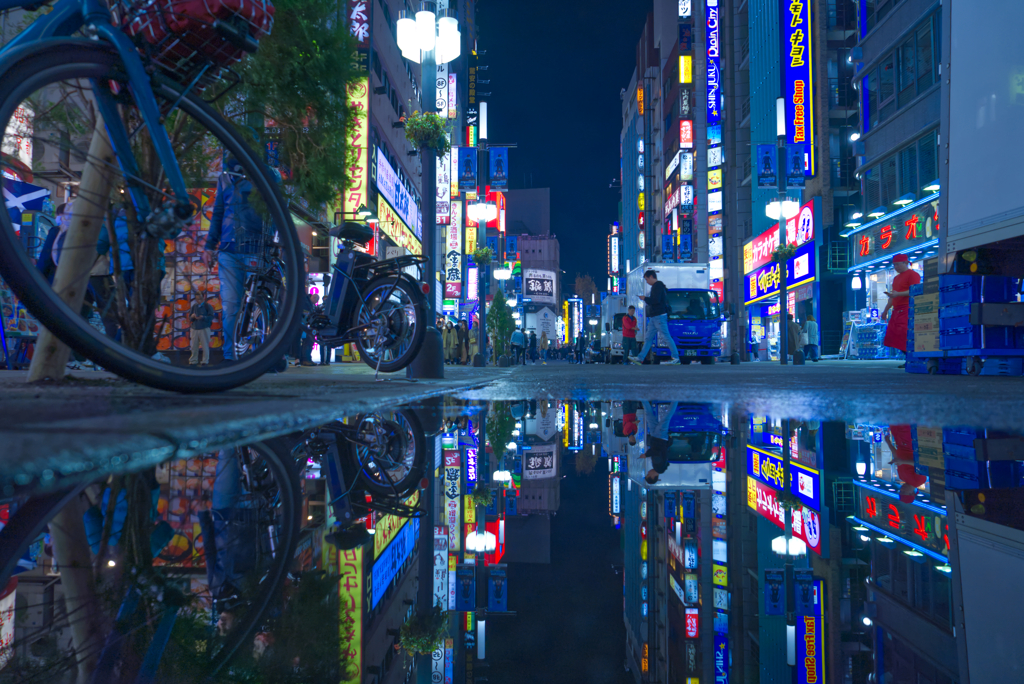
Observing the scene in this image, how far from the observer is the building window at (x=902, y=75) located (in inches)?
741

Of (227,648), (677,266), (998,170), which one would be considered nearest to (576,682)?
(227,648)

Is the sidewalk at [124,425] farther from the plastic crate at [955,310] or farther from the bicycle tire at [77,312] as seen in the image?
the plastic crate at [955,310]

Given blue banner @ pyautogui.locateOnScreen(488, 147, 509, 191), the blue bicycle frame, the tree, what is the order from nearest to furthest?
the blue bicycle frame, blue banner @ pyautogui.locateOnScreen(488, 147, 509, 191), the tree

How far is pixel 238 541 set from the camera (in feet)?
3.12

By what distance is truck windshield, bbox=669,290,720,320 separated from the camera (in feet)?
55.6

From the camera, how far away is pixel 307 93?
469 centimetres

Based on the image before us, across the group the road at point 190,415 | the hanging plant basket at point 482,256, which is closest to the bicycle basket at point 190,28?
the road at point 190,415

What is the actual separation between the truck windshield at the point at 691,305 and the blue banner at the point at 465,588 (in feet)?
53.4

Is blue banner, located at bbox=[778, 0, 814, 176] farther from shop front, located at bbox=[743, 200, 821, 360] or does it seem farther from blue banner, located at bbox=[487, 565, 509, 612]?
blue banner, located at bbox=[487, 565, 509, 612]

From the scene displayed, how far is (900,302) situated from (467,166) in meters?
12.6

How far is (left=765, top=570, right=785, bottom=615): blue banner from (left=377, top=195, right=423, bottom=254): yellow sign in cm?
1931

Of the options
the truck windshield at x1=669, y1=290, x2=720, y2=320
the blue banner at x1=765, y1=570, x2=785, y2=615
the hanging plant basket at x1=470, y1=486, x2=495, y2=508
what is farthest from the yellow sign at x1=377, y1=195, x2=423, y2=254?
the blue banner at x1=765, y1=570, x2=785, y2=615

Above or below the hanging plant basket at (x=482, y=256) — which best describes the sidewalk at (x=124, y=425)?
below

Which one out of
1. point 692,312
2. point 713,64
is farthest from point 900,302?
point 713,64
